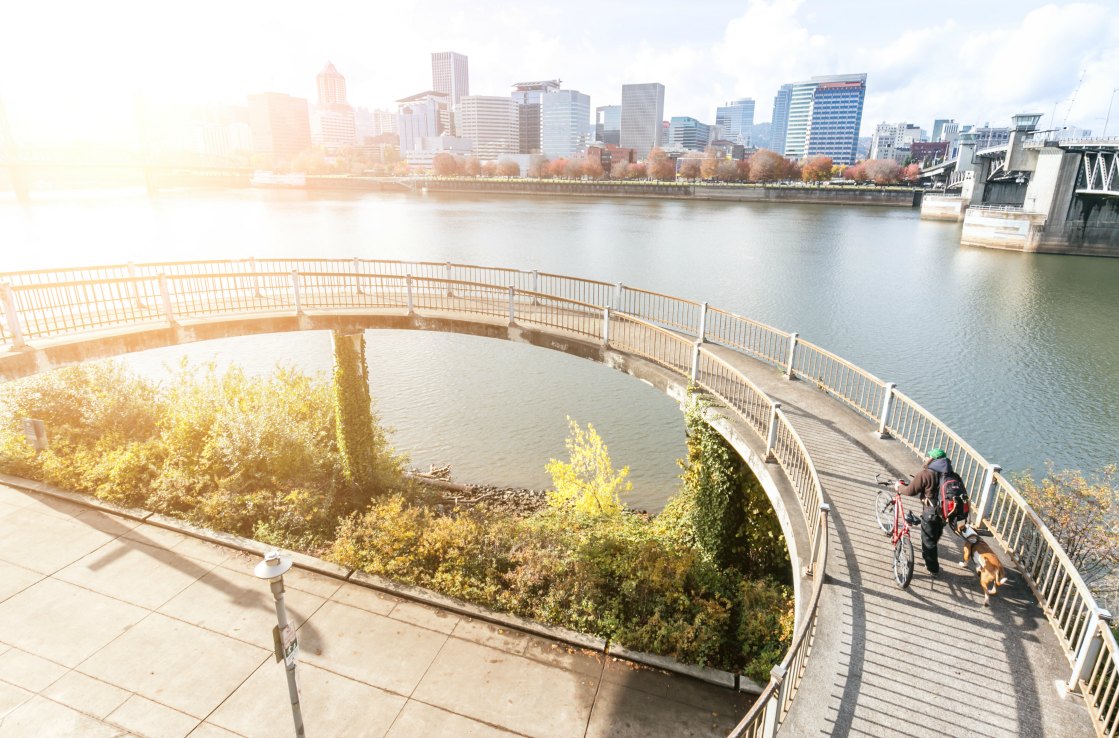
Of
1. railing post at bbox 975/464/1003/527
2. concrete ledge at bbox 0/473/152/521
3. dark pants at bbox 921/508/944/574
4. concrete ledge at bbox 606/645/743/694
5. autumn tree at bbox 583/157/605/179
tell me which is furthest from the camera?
autumn tree at bbox 583/157/605/179

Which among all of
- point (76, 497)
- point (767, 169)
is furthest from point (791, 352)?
point (767, 169)

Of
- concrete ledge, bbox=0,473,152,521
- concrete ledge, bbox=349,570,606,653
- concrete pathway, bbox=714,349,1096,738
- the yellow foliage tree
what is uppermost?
concrete pathway, bbox=714,349,1096,738

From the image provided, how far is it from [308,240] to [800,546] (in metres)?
55.8

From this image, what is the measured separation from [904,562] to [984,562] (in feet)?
2.96

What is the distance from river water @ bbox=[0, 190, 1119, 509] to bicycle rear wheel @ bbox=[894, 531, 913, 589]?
1250 centimetres

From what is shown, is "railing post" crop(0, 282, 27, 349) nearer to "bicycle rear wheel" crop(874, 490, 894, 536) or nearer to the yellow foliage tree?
the yellow foliage tree

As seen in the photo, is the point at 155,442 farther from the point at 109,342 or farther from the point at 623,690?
the point at 623,690

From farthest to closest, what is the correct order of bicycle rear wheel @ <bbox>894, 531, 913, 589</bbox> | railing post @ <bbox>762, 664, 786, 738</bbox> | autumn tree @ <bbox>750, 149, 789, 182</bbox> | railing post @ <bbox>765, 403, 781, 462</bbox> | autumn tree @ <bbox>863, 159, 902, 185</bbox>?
autumn tree @ <bbox>863, 159, 902, 185</bbox>, autumn tree @ <bbox>750, 149, 789, 182</bbox>, railing post @ <bbox>765, 403, 781, 462</bbox>, bicycle rear wheel @ <bbox>894, 531, 913, 589</bbox>, railing post @ <bbox>762, 664, 786, 738</bbox>

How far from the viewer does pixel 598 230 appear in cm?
6869

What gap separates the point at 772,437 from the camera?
9883 mm

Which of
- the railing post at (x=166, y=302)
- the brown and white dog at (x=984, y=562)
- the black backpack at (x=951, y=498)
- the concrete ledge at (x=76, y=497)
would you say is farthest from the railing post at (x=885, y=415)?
the railing post at (x=166, y=302)

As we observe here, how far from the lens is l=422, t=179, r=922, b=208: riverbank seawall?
399 feet

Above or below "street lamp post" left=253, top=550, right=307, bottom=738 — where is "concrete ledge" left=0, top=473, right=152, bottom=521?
below

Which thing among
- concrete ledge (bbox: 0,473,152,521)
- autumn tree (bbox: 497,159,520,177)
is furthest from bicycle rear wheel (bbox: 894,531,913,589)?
autumn tree (bbox: 497,159,520,177)
